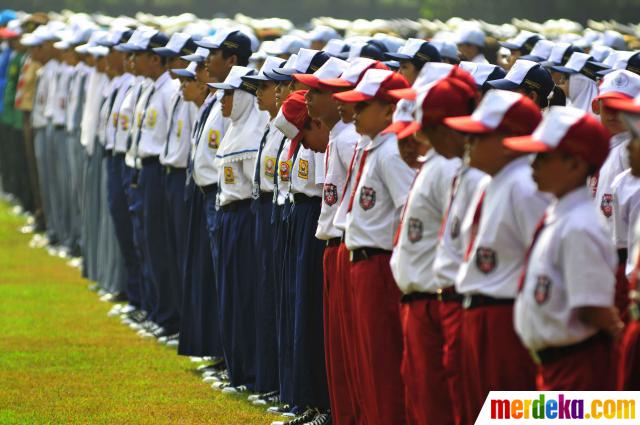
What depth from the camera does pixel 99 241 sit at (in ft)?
57.3

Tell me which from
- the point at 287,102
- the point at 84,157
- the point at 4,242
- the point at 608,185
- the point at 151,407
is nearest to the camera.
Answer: the point at 608,185

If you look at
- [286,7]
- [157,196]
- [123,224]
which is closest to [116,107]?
[123,224]

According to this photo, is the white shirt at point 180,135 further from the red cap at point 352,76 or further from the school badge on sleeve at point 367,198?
the school badge on sleeve at point 367,198

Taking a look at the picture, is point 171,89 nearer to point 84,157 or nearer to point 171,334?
point 171,334

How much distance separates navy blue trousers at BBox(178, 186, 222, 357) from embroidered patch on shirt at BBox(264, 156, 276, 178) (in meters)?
1.86

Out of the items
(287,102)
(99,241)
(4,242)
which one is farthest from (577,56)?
(4,242)

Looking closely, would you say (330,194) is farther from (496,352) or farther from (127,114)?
(127,114)

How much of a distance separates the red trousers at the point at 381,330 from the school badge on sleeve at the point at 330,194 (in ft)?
2.60

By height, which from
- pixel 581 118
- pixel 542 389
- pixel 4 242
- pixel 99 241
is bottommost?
pixel 4 242

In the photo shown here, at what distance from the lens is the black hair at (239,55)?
1287 centimetres

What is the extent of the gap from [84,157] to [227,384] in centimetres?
714

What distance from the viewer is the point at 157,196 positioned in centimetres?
1444

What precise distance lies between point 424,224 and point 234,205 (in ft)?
14.1

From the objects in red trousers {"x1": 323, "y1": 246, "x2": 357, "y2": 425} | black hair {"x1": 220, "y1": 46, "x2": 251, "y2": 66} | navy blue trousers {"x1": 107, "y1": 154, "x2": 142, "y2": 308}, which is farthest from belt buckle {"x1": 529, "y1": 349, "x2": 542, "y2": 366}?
navy blue trousers {"x1": 107, "y1": 154, "x2": 142, "y2": 308}
